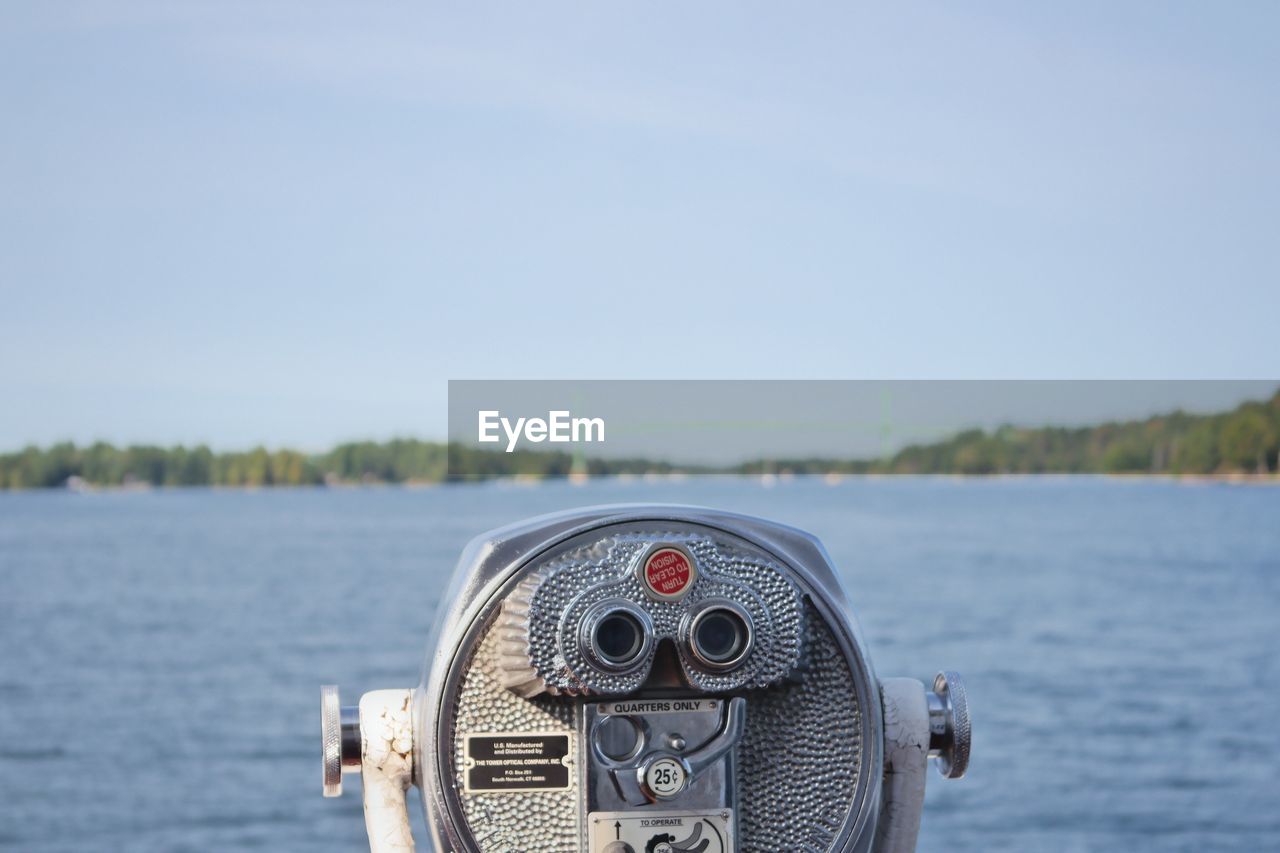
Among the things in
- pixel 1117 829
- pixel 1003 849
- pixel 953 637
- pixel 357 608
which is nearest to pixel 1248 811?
pixel 1117 829

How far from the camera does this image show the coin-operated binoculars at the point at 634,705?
5.23 ft

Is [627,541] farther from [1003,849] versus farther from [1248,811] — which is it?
[1248,811]

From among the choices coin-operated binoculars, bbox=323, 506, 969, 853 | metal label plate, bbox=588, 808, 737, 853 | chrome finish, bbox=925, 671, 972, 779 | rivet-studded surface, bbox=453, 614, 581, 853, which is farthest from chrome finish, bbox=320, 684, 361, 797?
chrome finish, bbox=925, 671, 972, 779

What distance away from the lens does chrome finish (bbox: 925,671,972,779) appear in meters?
1.74

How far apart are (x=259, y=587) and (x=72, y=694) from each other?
1444 centimetres

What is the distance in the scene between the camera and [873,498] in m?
85.8

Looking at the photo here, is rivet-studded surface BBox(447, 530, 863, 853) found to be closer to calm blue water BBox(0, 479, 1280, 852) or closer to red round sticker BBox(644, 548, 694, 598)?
red round sticker BBox(644, 548, 694, 598)

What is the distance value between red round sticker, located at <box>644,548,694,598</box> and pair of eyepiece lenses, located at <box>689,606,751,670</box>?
1.5 inches

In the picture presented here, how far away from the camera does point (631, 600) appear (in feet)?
5.23

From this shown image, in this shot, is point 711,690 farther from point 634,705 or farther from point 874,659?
point 874,659

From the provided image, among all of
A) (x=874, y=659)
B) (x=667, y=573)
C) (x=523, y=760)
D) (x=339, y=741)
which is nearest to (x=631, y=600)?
(x=667, y=573)

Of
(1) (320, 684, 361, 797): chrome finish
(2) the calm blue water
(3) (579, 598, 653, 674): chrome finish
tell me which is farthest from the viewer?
(2) the calm blue water

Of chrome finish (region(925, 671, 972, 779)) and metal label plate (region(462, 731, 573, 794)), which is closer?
metal label plate (region(462, 731, 573, 794))

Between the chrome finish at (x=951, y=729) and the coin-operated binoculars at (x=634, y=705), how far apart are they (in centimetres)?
8
